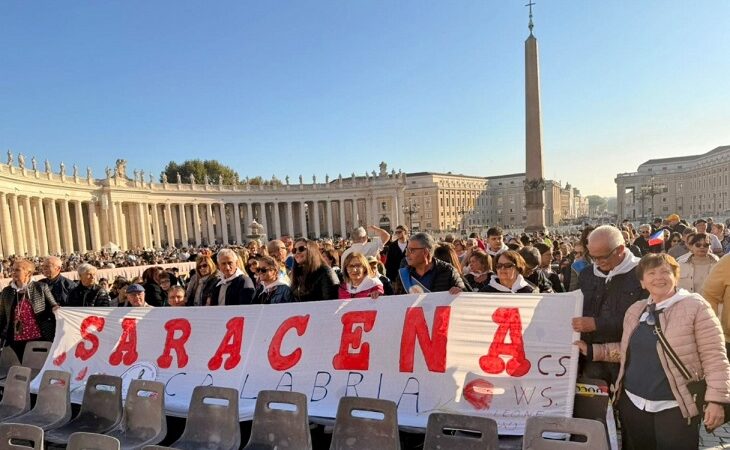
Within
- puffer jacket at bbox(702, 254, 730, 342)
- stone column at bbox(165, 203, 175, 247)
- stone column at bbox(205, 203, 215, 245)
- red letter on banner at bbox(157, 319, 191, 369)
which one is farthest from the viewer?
stone column at bbox(205, 203, 215, 245)

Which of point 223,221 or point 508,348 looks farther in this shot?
point 223,221

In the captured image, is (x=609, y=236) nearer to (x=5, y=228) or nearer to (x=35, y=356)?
(x=35, y=356)

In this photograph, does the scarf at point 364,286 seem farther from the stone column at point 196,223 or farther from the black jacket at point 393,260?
the stone column at point 196,223

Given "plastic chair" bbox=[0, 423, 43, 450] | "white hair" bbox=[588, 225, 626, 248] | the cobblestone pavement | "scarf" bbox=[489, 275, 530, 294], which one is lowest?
the cobblestone pavement

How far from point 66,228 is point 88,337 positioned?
49339 millimetres

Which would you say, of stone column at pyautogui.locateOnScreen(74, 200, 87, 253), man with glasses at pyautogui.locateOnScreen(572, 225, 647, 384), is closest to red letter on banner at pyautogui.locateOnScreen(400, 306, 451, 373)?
man with glasses at pyautogui.locateOnScreen(572, 225, 647, 384)

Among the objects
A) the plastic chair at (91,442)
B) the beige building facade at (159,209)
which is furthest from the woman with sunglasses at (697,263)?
the beige building facade at (159,209)

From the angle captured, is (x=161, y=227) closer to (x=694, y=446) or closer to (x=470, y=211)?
(x=694, y=446)

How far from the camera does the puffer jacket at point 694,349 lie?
2.87 meters

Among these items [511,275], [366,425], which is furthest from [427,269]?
[366,425]

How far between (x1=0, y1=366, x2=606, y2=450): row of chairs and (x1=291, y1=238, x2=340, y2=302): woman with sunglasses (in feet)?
5.18

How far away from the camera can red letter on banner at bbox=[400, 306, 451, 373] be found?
4027mm

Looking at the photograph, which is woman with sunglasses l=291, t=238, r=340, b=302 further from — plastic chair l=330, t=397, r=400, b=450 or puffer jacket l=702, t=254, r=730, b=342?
puffer jacket l=702, t=254, r=730, b=342

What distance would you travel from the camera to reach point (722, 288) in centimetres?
401
